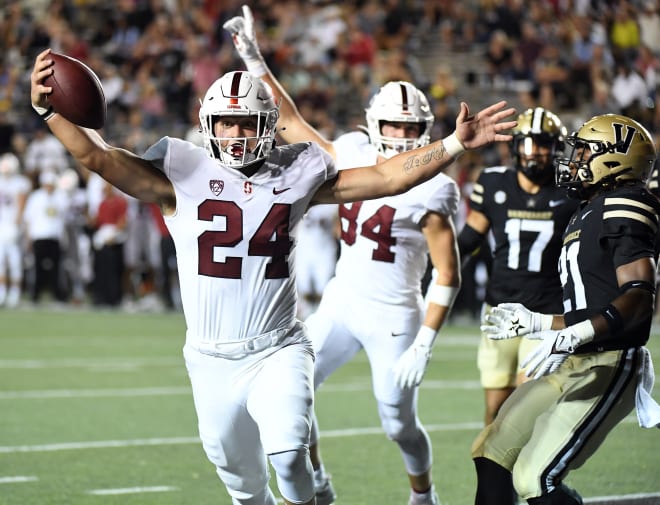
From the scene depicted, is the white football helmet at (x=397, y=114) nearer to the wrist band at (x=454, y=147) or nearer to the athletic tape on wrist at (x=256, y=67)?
the athletic tape on wrist at (x=256, y=67)

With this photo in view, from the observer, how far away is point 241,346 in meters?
4.05

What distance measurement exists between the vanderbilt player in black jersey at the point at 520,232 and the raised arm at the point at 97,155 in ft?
7.24

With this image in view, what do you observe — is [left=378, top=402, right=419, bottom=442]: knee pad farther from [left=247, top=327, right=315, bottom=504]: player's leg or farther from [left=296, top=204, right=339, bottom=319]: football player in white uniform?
[left=296, top=204, right=339, bottom=319]: football player in white uniform

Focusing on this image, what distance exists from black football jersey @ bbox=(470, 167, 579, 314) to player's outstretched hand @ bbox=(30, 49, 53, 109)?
2573 mm

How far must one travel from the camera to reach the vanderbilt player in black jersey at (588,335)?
377 cm

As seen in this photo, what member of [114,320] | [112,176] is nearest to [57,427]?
[112,176]

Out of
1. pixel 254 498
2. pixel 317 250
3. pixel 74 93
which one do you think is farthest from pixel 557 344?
pixel 317 250

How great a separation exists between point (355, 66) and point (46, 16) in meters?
6.06

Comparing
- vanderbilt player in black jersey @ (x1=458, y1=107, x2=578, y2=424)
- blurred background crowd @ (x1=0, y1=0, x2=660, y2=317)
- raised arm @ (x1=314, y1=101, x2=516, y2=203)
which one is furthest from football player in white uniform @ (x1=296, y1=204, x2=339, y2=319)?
raised arm @ (x1=314, y1=101, x2=516, y2=203)

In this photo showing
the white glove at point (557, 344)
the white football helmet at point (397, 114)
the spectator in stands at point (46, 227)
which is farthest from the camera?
the spectator in stands at point (46, 227)

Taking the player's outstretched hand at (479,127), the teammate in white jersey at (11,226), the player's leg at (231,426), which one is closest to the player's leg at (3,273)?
the teammate in white jersey at (11,226)

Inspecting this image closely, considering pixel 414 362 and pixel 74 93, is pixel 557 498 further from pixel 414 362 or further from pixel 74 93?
pixel 74 93

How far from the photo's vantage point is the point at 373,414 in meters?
7.75

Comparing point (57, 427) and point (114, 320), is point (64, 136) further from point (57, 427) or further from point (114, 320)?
point (114, 320)
